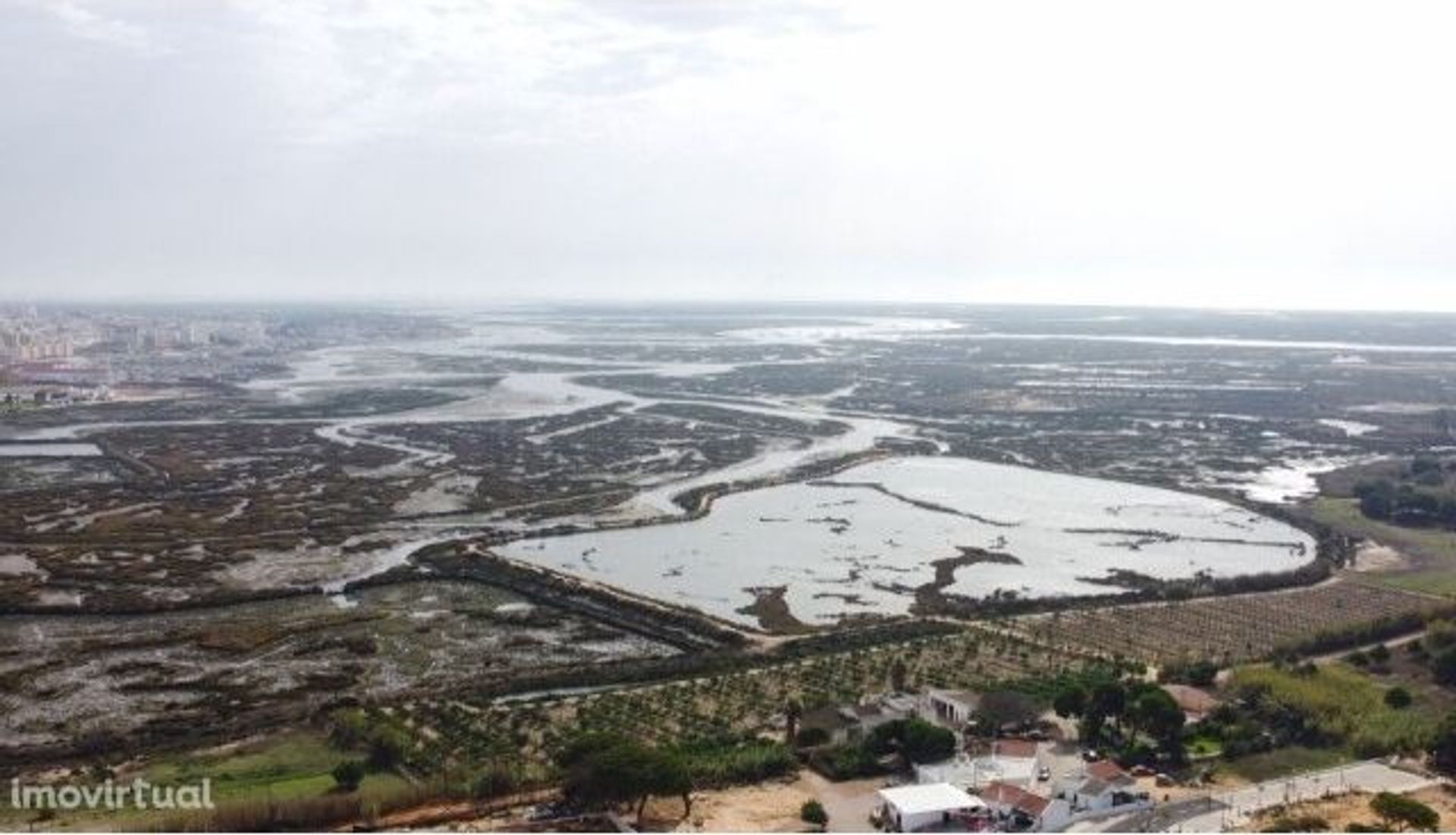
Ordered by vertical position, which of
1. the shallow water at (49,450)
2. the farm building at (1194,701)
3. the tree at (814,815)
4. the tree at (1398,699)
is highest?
the tree at (1398,699)

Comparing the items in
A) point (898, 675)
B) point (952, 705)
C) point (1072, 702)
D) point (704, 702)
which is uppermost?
point (1072, 702)

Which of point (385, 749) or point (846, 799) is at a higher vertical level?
point (385, 749)

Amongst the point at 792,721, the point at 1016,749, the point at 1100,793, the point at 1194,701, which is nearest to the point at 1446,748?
the point at 1194,701

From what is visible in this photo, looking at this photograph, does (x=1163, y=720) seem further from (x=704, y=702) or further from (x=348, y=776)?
(x=348, y=776)

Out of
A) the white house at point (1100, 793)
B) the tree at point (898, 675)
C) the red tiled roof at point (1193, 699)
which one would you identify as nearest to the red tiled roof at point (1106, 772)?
the white house at point (1100, 793)

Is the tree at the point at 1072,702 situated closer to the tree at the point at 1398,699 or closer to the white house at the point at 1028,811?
the white house at the point at 1028,811

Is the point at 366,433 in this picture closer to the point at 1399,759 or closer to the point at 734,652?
the point at 734,652

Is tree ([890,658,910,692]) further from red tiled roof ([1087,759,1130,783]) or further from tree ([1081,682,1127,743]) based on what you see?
red tiled roof ([1087,759,1130,783])
